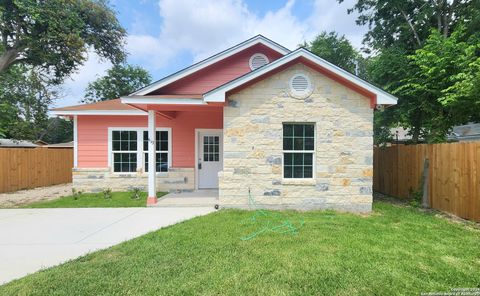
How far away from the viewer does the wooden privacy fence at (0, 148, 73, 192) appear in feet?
40.7

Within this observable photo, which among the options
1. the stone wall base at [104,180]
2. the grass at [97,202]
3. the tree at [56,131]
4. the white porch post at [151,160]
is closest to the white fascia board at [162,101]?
the white porch post at [151,160]

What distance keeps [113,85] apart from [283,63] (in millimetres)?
36100

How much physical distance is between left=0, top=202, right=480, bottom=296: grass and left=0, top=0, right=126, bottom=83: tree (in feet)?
45.2

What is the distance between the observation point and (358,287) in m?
3.42

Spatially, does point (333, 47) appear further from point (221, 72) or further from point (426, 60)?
point (221, 72)

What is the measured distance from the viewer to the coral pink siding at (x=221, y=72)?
10156 millimetres

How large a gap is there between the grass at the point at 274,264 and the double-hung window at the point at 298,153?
2150mm

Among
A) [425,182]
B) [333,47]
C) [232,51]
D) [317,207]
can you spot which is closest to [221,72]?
[232,51]

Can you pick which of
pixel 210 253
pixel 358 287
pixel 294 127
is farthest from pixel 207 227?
pixel 294 127

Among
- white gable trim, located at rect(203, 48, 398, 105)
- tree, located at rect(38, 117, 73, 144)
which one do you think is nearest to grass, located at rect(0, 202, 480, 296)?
white gable trim, located at rect(203, 48, 398, 105)

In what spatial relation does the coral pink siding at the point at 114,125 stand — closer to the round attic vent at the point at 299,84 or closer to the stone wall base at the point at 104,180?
the stone wall base at the point at 104,180

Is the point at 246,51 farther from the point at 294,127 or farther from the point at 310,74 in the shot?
the point at 294,127

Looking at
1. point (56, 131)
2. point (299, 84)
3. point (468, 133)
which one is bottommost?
point (468, 133)

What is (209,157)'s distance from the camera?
1107cm
